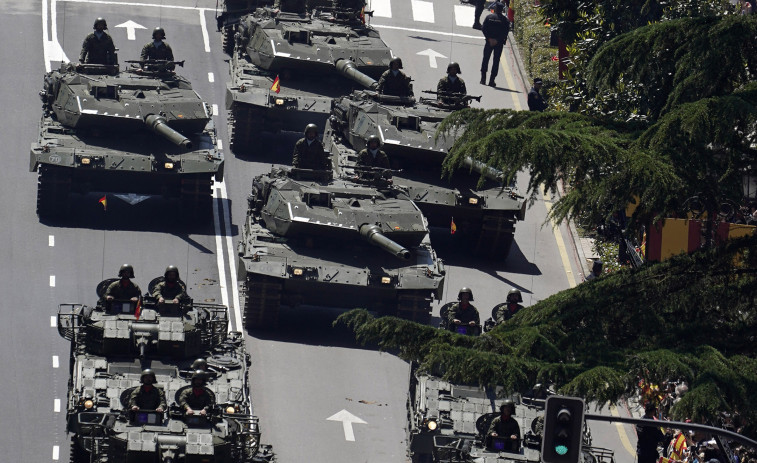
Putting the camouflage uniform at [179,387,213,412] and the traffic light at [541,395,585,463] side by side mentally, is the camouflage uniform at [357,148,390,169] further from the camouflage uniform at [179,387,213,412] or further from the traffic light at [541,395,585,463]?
the traffic light at [541,395,585,463]

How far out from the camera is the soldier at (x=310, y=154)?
123 ft

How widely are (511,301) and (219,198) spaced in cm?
1171

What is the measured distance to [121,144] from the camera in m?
39.8

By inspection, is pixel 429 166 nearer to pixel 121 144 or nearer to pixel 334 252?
pixel 334 252

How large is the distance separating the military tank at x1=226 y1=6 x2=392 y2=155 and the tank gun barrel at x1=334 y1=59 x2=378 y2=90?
0.10 metres

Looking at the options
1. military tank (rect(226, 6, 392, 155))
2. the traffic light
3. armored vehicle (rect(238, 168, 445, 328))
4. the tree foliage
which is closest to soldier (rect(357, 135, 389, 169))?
armored vehicle (rect(238, 168, 445, 328))

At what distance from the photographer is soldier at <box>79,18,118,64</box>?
42.8 metres

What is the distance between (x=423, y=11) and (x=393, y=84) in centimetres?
1456

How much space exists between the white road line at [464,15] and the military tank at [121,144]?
16111 mm

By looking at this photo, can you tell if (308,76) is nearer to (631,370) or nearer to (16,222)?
(16,222)

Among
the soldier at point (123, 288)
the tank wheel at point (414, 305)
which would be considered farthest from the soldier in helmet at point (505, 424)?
the tank wheel at point (414, 305)

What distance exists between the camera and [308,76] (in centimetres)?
4534

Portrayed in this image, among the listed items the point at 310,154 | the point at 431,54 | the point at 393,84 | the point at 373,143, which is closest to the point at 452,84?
the point at 393,84

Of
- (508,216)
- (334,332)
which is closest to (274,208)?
(334,332)
